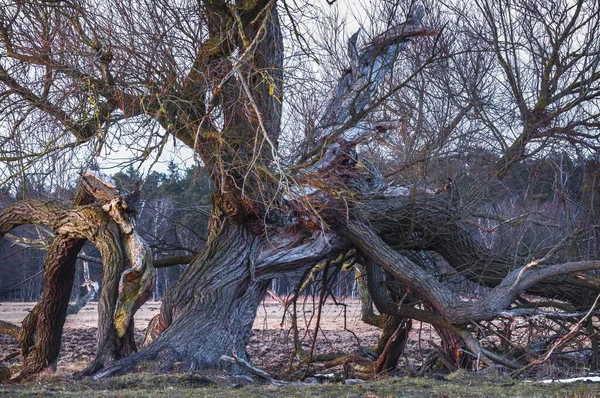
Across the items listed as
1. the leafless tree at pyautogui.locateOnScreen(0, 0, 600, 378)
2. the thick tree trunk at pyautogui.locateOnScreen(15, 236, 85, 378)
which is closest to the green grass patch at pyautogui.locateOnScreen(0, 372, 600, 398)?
the leafless tree at pyautogui.locateOnScreen(0, 0, 600, 378)

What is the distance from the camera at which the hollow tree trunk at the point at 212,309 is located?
8.52m

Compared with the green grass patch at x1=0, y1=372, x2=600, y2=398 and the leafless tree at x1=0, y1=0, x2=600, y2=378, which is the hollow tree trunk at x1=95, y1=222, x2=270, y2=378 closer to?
the leafless tree at x1=0, y1=0, x2=600, y2=378

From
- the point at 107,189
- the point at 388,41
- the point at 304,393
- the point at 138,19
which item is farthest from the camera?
the point at 388,41

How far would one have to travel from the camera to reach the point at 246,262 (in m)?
9.67

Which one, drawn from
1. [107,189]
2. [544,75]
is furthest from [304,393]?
[544,75]

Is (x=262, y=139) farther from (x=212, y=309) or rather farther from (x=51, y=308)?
(x=51, y=308)

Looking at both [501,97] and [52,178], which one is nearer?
[52,178]

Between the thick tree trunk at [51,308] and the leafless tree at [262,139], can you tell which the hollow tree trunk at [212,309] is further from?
the thick tree trunk at [51,308]

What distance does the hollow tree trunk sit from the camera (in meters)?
8.52

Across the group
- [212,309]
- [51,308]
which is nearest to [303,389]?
[212,309]

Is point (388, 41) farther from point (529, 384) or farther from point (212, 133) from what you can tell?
point (529, 384)

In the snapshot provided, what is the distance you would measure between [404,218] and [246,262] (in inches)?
106

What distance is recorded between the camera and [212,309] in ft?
29.9

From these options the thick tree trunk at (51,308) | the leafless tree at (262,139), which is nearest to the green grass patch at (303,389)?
the leafless tree at (262,139)
